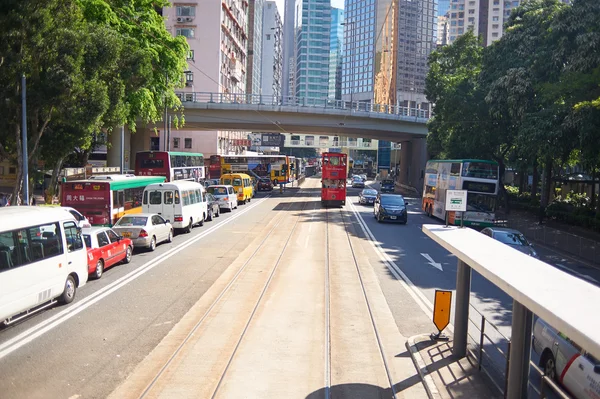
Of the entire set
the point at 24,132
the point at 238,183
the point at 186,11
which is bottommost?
the point at 238,183

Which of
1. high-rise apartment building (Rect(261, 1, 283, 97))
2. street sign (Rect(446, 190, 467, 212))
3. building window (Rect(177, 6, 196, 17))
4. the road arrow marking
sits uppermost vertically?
high-rise apartment building (Rect(261, 1, 283, 97))

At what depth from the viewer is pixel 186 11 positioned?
68750mm

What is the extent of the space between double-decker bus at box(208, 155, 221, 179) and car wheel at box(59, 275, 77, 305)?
164ft

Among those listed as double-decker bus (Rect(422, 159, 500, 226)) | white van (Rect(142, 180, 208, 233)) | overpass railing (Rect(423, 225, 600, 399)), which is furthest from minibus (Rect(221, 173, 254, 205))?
overpass railing (Rect(423, 225, 600, 399))

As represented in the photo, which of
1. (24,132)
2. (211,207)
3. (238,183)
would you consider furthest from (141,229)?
(238,183)

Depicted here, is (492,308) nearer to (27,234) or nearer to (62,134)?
(27,234)

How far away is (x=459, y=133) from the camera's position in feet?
152

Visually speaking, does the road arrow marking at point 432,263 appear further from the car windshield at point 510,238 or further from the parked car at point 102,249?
the parked car at point 102,249

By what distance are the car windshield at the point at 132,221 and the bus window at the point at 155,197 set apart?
4.96 meters

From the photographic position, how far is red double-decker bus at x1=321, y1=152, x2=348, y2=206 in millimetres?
43062

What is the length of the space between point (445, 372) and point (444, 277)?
920 cm

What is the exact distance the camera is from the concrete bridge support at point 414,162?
2625 inches

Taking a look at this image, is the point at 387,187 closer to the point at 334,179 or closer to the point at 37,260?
the point at 334,179

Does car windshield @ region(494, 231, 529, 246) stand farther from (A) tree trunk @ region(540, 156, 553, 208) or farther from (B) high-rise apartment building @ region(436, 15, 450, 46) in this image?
(B) high-rise apartment building @ region(436, 15, 450, 46)
